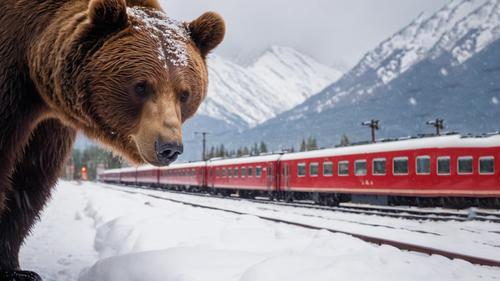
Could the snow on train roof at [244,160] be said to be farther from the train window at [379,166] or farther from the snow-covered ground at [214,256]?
the snow-covered ground at [214,256]

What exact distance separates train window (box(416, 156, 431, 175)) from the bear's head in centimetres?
1383

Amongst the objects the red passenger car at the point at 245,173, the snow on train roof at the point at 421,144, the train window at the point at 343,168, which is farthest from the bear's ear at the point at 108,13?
the red passenger car at the point at 245,173

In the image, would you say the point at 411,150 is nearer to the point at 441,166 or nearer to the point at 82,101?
the point at 441,166

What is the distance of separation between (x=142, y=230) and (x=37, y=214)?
2.64 meters

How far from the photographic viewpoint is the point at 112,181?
6241 centimetres

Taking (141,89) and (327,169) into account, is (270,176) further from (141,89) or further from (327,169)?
(141,89)

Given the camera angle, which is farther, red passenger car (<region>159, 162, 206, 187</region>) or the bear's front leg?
red passenger car (<region>159, 162, 206, 187</region>)

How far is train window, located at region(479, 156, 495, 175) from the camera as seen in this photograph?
14.1m

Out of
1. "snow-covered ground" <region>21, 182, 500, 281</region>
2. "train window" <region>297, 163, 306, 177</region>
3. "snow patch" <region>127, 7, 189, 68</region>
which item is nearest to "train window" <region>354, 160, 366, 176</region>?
"train window" <region>297, 163, 306, 177</region>

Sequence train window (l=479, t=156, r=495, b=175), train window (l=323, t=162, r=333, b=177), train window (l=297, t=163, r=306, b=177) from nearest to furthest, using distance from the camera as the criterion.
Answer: train window (l=479, t=156, r=495, b=175) → train window (l=323, t=162, r=333, b=177) → train window (l=297, t=163, r=306, b=177)

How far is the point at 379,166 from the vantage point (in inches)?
669

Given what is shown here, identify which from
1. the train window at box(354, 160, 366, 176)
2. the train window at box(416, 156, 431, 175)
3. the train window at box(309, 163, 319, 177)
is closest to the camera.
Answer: the train window at box(416, 156, 431, 175)

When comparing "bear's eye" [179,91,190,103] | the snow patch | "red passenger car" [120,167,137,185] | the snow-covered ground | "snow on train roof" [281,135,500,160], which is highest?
→ "snow on train roof" [281,135,500,160]

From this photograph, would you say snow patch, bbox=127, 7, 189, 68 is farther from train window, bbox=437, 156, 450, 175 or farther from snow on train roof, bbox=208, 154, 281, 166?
snow on train roof, bbox=208, 154, 281, 166
